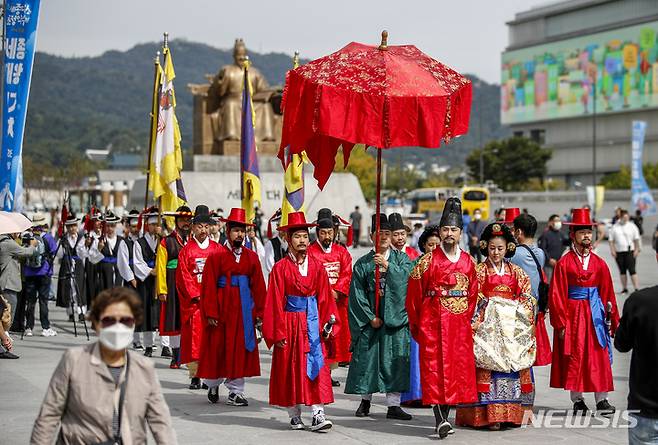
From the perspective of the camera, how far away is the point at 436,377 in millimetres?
8227

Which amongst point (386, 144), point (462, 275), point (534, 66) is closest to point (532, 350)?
point (462, 275)

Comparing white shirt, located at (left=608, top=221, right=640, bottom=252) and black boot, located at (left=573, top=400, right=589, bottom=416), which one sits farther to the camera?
white shirt, located at (left=608, top=221, right=640, bottom=252)

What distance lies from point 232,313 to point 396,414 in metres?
1.76

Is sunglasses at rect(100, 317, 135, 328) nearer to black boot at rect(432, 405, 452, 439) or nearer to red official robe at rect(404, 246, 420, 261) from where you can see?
black boot at rect(432, 405, 452, 439)

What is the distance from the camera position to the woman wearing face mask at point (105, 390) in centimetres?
443

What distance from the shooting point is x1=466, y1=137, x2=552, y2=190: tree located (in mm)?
91500

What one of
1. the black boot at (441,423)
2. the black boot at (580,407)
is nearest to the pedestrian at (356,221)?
the black boot at (580,407)

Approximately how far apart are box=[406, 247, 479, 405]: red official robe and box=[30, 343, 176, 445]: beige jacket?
3984 mm

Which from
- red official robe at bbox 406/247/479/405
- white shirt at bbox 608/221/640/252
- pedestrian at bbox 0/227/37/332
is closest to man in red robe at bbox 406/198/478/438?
red official robe at bbox 406/247/479/405

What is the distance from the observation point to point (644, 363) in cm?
532

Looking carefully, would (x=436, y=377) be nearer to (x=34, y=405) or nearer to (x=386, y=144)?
(x=386, y=144)

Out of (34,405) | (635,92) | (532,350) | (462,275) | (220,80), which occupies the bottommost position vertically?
(34,405)

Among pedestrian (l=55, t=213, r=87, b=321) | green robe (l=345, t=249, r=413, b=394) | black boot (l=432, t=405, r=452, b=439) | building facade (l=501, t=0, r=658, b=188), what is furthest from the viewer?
building facade (l=501, t=0, r=658, b=188)

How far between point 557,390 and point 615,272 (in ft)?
63.4
